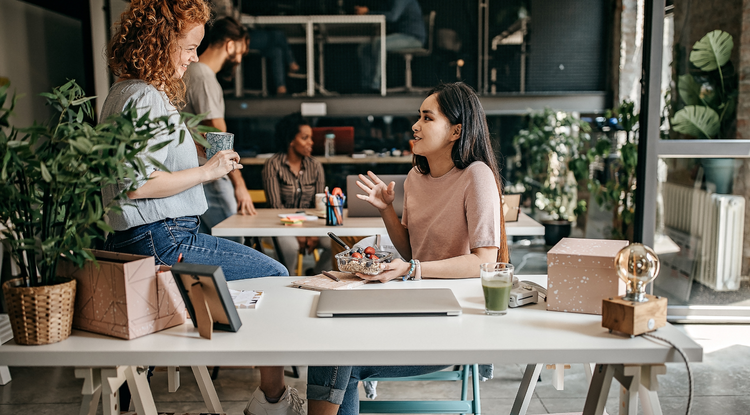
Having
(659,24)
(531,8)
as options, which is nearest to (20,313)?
(659,24)

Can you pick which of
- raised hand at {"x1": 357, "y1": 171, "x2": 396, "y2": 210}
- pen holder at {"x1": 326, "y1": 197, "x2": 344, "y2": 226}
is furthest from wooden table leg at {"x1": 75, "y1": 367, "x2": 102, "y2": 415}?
pen holder at {"x1": 326, "y1": 197, "x2": 344, "y2": 226}

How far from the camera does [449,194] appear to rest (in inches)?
78.0

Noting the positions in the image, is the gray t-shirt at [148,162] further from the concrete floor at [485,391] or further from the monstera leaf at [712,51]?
the monstera leaf at [712,51]

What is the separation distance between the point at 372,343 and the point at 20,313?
72cm

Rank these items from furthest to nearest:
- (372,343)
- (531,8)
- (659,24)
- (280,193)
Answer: (531,8) → (280,193) → (659,24) → (372,343)

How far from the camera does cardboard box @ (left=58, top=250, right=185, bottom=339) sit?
119 cm

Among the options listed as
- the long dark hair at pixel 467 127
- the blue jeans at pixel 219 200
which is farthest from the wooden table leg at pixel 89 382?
the blue jeans at pixel 219 200

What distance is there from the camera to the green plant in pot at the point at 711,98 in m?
3.42

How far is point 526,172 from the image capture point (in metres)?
6.25

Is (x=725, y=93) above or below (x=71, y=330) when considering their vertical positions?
above

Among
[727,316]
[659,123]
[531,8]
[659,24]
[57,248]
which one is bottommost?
[727,316]

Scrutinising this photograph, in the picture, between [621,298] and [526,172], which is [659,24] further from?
[526,172]

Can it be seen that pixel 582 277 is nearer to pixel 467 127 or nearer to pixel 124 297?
pixel 467 127

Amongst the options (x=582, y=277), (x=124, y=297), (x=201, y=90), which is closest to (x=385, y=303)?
(x=582, y=277)
